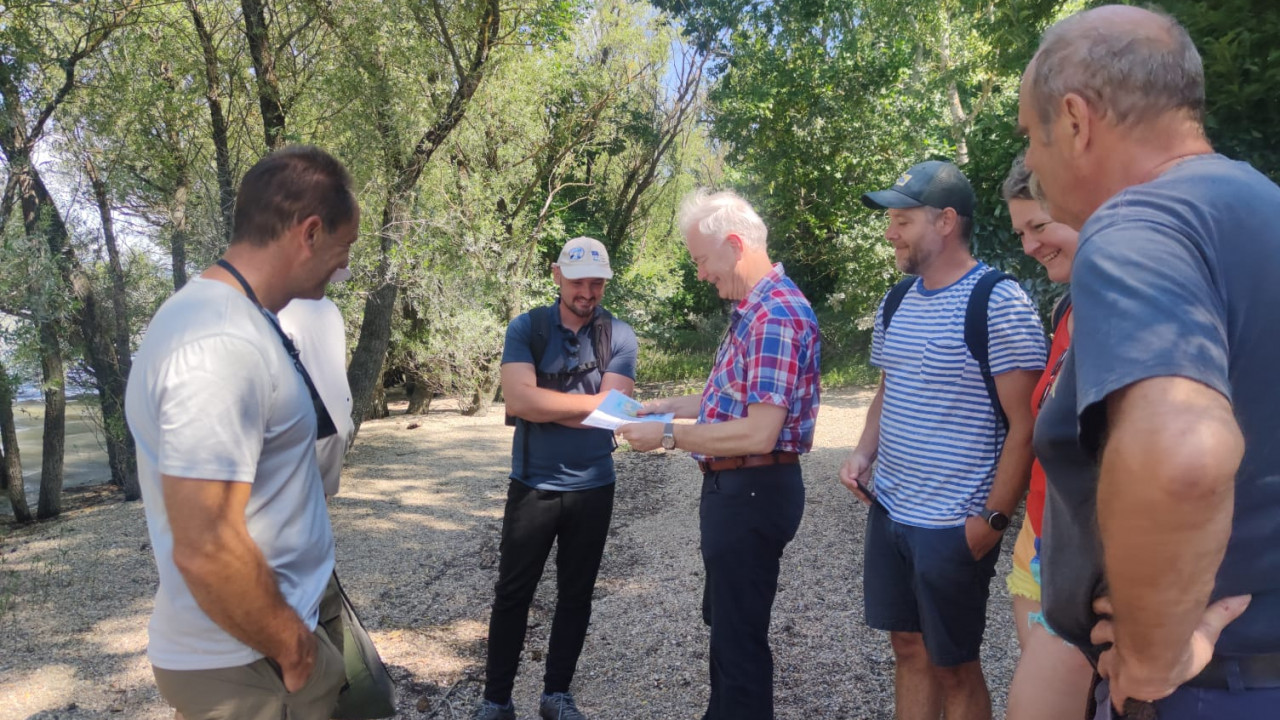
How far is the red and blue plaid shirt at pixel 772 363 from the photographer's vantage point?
2799 millimetres

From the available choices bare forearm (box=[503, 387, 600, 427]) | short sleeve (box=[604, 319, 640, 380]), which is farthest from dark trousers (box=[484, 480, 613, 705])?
short sleeve (box=[604, 319, 640, 380])

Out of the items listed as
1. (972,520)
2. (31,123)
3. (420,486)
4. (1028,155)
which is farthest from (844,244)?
(1028,155)

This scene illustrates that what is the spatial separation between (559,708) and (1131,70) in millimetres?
3210

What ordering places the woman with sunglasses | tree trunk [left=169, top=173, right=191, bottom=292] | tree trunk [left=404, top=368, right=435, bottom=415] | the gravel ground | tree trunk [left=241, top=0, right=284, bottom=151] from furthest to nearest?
tree trunk [left=404, top=368, right=435, bottom=415] → tree trunk [left=169, top=173, right=191, bottom=292] → tree trunk [left=241, top=0, right=284, bottom=151] → the gravel ground → the woman with sunglasses

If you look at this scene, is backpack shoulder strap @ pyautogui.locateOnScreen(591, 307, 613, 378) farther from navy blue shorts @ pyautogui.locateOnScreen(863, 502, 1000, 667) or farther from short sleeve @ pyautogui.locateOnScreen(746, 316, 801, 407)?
navy blue shorts @ pyautogui.locateOnScreen(863, 502, 1000, 667)

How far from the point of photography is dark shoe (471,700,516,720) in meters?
3.62

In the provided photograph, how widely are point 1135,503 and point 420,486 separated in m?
8.49

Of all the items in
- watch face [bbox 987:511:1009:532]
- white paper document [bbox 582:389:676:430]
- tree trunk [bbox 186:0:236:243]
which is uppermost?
tree trunk [bbox 186:0:236:243]

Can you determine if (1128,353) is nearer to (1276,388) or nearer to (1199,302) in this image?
(1199,302)

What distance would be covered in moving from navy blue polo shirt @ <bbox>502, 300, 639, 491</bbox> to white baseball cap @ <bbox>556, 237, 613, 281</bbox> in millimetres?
204

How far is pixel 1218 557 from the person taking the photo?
1140mm

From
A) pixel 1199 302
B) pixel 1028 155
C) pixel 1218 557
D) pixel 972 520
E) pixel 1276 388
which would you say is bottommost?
pixel 972 520

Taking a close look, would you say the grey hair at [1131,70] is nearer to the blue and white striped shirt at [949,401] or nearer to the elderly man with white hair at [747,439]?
the blue and white striped shirt at [949,401]

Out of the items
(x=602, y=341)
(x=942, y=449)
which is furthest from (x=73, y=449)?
(x=942, y=449)
